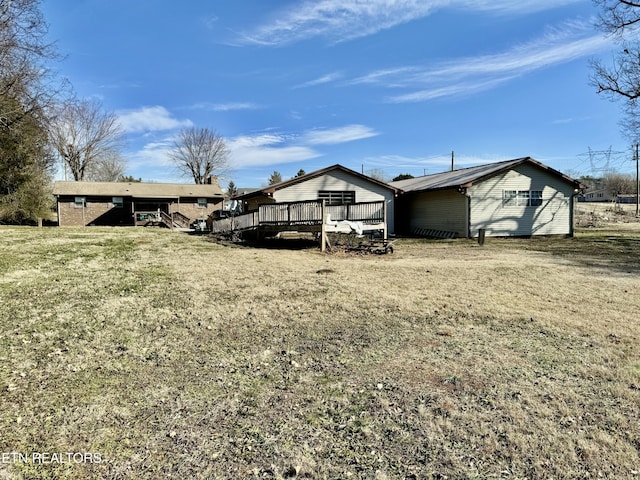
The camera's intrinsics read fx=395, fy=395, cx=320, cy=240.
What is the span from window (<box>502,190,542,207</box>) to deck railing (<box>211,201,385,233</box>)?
8015 mm

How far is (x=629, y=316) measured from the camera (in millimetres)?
5602

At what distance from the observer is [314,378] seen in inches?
144

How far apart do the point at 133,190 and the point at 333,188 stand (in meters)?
20.6

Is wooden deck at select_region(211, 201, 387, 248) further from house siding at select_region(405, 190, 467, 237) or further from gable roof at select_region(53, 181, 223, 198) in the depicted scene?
gable roof at select_region(53, 181, 223, 198)

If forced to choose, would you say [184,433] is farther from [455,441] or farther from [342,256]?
[342,256]

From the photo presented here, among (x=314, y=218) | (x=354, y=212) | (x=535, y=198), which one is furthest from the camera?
(x=535, y=198)

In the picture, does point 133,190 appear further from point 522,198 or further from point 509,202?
point 522,198

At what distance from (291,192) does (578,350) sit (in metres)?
16.7

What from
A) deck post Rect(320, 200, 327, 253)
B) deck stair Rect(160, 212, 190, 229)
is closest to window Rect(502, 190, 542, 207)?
deck post Rect(320, 200, 327, 253)

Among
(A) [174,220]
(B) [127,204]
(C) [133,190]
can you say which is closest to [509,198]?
(A) [174,220]

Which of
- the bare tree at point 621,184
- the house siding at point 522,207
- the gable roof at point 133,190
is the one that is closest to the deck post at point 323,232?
the house siding at point 522,207

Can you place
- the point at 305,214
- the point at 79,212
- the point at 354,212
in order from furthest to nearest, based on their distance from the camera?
the point at 79,212 < the point at 354,212 < the point at 305,214

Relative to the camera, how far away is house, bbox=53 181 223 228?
30578 mm

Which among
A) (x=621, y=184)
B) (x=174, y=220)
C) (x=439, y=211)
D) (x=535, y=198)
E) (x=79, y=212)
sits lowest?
(x=439, y=211)
